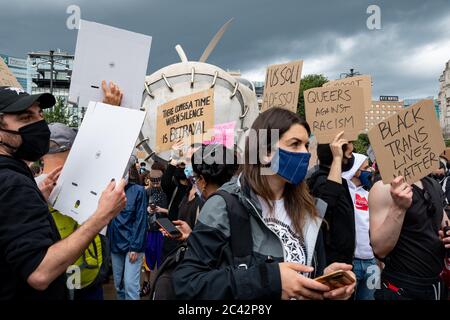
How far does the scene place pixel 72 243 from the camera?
5.93ft

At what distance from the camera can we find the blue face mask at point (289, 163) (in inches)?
86.0

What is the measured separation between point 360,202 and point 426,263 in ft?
5.47

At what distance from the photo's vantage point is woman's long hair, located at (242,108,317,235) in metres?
2.14

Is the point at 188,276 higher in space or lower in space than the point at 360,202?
lower

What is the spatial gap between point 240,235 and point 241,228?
3 centimetres

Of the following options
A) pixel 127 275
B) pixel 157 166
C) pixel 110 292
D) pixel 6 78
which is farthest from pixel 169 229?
pixel 110 292

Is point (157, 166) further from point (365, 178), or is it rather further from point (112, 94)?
point (112, 94)

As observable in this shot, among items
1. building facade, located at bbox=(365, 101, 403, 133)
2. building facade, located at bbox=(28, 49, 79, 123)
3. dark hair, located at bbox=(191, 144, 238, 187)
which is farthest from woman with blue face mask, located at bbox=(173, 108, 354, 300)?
building facade, located at bbox=(28, 49, 79, 123)

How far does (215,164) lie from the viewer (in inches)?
116

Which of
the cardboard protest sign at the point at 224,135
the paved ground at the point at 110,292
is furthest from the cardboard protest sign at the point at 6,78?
the paved ground at the point at 110,292

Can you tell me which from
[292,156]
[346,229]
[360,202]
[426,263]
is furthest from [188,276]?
[360,202]

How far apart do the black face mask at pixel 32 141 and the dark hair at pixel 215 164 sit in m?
1.13

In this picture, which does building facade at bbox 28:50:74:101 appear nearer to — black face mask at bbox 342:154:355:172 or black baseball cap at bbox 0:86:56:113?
black face mask at bbox 342:154:355:172
